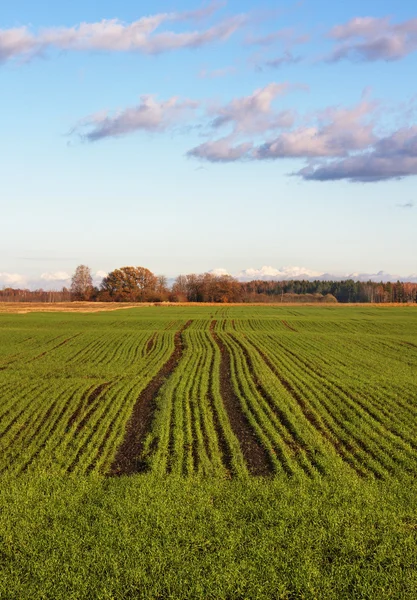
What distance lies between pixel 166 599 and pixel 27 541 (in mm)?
3633

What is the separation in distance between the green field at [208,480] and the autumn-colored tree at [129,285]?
141 m

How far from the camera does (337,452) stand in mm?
19172

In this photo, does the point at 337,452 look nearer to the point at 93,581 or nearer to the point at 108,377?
the point at 93,581

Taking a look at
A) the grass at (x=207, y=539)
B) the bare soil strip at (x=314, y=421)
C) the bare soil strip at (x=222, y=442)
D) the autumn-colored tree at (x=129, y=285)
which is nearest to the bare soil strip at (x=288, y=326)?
the bare soil strip at (x=314, y=421)

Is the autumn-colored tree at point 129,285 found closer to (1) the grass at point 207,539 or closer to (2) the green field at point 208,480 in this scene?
(2) the green field at point 208,480

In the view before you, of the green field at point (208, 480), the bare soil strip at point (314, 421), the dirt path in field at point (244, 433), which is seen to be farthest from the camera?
the bare soil strip at point (314, 421)

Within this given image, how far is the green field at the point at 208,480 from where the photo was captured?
33.5ft

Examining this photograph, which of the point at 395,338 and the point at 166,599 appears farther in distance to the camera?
the point at 395,338

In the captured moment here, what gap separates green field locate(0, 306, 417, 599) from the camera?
10.2m

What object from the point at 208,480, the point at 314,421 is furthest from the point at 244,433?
the point at 208,480

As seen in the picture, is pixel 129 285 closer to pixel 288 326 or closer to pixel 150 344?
pixel 288 326

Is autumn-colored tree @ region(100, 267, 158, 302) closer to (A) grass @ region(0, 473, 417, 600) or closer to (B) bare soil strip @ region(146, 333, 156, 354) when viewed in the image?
(B) bare soil strip @ region(146, 333, 156, 354)

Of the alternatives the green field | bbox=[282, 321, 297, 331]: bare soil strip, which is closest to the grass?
the green field

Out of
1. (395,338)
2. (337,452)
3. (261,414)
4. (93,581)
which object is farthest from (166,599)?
(395,338)
